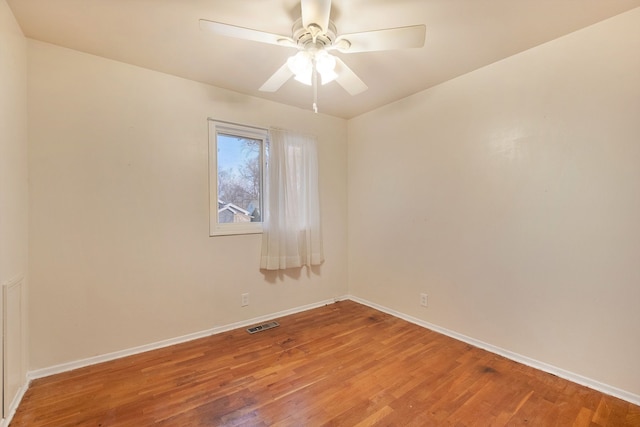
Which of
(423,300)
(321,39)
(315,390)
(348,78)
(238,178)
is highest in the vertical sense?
(321,39)

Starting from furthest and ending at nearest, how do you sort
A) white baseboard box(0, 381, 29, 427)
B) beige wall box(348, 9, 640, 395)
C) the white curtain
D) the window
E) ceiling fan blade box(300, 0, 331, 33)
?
the white curtain → the window → beige wall box(348, 9, 640, 395) → white baseboard box(0, 381, 29, 427) → ceiling fan blade box(300, 0, 331, 33)

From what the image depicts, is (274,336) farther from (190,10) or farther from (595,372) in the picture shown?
(190,10)

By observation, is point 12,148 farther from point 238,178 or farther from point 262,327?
point 262,327

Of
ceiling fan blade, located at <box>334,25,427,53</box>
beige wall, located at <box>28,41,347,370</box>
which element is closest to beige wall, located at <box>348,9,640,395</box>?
ceiling fan blade, located at <box>334,25,427,53</box>

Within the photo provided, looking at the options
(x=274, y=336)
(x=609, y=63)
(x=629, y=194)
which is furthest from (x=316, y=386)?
(x=609, y=63)

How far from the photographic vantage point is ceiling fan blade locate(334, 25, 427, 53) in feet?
4.89

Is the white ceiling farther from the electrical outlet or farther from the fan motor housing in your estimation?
the electrical outlet

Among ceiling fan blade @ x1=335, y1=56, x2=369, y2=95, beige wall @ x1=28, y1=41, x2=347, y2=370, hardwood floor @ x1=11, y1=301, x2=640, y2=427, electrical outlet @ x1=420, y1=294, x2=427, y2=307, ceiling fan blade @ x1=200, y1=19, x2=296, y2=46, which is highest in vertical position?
ceiling fan blade @ x1=200, y1=19, x2=296, y2=46

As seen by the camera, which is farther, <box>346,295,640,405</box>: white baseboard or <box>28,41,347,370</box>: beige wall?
<box>28,41,347,370</box>: beige wall

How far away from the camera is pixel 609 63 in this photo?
72.7 inches

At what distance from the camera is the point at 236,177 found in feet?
9.88

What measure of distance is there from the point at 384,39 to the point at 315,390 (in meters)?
2.25

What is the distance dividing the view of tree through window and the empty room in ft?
0.08

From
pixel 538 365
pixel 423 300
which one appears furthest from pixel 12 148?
pixel 538 365
